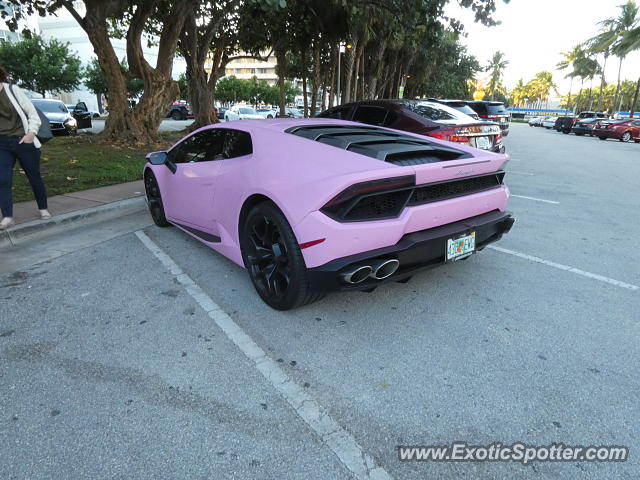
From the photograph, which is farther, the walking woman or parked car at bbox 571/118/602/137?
parked car at bbox 571/118/602/137

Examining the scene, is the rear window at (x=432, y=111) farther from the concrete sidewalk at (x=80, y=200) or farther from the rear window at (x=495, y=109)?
the rear window at (x=495, y=109)

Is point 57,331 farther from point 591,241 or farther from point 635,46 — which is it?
point 635,46

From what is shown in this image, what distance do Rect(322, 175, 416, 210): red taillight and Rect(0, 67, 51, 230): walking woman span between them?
13.2ft

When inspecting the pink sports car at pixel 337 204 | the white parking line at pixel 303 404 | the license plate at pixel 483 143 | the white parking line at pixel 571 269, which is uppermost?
the license plate at pixel 483 143

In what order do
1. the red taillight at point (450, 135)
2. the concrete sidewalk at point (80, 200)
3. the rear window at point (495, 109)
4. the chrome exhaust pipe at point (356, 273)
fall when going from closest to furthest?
the chrome exhaust pipe at point (356, 273), the concrete sidewalk at point (80, 200), the red taillight at point (450, 135), the rear window at point (495, 109)

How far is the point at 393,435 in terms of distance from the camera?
1.93 meters

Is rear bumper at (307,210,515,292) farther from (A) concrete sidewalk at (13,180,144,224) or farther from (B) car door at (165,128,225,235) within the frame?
(A) concrete sidewalk at (13,180,144,224)

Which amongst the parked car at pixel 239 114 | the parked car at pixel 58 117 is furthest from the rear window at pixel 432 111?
the parked car at pixel 239 114

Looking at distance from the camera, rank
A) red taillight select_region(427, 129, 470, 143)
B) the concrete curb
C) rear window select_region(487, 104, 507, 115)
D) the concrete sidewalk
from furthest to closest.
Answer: rear window select_region(487, 104, 507, 115) → red taillight select_region(427, 129, 470, 143) → the concrete sidewalk → the concrete curb

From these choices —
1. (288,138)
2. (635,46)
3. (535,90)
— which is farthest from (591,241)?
(535,90)

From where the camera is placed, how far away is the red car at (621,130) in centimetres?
2342

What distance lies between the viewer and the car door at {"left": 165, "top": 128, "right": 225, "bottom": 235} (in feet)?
12.0

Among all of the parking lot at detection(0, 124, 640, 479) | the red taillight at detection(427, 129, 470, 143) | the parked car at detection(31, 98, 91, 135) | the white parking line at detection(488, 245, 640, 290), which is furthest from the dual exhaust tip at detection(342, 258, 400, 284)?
the parked car at detection(31, 98, 91, 135)

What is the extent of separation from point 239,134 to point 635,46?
45309 mm
